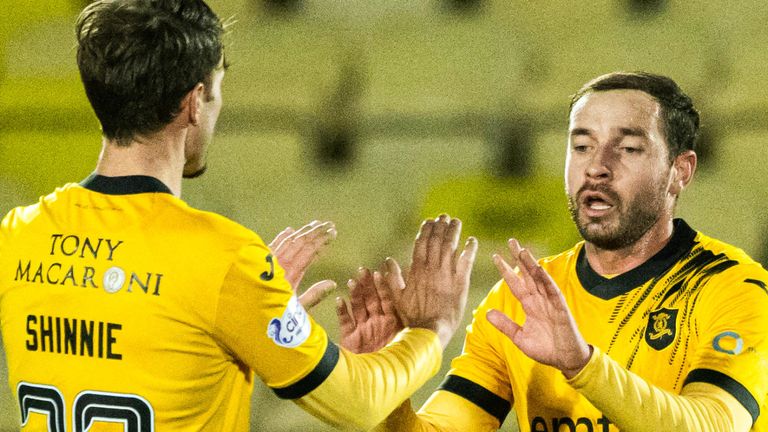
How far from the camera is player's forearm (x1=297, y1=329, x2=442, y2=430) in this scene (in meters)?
0.97

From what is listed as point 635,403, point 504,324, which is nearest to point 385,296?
point 504,324

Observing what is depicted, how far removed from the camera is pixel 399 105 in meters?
1.94

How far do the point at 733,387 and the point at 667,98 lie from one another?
0.40 m

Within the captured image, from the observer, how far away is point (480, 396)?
4.37 ft

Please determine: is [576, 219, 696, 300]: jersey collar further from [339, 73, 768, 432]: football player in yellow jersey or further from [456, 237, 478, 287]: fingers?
[456, 237, 478, 287]: fingers

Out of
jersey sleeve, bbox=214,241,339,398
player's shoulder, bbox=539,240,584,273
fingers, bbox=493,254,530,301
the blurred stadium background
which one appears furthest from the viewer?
the blurred stadium background

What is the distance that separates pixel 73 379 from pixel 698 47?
1343mm

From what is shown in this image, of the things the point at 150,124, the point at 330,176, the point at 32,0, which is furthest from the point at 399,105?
the point at 150,124

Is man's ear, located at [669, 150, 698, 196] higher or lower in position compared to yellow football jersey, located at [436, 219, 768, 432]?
higher

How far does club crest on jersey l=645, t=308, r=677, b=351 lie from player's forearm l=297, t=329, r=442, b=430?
30 centimetres

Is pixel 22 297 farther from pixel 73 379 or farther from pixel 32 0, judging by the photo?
pixel 32 0

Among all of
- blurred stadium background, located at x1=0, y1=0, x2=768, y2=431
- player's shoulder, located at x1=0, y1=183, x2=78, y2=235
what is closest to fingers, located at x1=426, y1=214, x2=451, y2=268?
player's shoulder, located at x1=0, y1=183, x2=78, y2=235

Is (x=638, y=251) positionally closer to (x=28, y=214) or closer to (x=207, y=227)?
(x=207, y=227)

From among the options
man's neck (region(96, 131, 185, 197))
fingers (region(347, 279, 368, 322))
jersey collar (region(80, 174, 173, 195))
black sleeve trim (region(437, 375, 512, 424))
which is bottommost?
black sleeve trim (region(437, 375, 512, 424))
